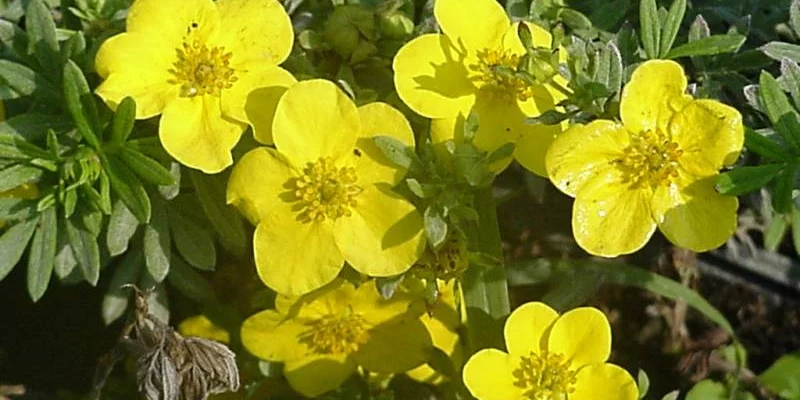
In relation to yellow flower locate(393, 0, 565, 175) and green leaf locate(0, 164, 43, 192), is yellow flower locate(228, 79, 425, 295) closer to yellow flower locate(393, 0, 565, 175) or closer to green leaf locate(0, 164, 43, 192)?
yellow flower locate(393, 0, 565, 175)

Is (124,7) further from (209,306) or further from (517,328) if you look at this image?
(517,328)

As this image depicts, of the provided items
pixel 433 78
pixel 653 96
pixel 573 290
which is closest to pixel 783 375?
pixel 573 290

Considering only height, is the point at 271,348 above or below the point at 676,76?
below

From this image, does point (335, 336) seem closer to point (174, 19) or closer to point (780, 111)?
point (174, 19)

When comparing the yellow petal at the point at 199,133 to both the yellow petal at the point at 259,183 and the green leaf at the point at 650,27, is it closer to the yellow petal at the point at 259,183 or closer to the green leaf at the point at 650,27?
the yellow petal at the point at 259,183

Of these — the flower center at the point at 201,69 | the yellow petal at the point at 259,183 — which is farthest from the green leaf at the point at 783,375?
the flower center at the point at 201,69

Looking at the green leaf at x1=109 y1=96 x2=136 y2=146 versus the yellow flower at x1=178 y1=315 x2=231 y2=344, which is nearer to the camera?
the green leaf at x1=109 y1=96 x2=136 y2=146

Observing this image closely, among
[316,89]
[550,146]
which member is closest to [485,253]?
[550,146]

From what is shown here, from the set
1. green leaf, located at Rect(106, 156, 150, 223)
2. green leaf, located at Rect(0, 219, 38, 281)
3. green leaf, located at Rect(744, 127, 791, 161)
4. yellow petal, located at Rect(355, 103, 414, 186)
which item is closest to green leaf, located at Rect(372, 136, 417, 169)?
yellow petal, located at Rect(355, 103, 414, 186)
